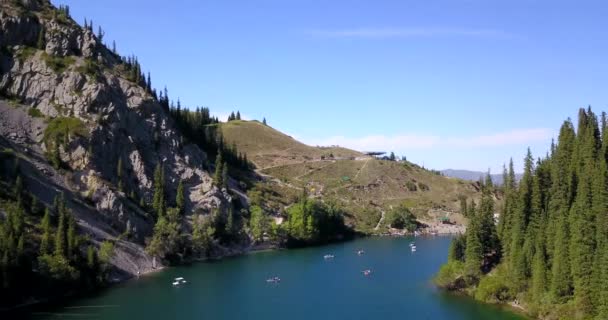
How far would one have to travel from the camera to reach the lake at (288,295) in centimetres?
9944

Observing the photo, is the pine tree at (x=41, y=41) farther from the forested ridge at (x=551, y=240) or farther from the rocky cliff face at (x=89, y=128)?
the forested ridge at (x=551, y=240)

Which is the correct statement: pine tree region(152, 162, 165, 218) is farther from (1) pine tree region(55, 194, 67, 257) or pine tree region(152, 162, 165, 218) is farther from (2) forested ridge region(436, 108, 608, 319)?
(2) forested ridge region(436, 108, 608, 319)

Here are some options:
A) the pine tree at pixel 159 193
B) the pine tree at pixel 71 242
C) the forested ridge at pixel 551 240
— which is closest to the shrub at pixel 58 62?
the pine tree at pixel 159 193

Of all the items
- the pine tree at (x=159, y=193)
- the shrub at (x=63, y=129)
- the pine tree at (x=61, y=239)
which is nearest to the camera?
the pine tree at (x=61, y=239)

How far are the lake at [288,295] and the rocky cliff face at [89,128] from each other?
19835 mm

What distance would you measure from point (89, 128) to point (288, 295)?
275 ft

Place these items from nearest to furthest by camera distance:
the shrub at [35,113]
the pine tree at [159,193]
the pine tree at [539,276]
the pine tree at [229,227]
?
the pine tree at [539,276], the pine tree at [159,193], the shrub at [35,113], the pine tree at [229,227]

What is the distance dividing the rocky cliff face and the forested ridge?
2954 inches

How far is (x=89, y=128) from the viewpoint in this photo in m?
168

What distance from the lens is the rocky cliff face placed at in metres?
151

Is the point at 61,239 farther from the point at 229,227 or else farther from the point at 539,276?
the point at 539,276

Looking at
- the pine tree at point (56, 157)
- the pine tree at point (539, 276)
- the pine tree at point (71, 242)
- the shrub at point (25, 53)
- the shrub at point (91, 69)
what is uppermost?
the shrub at point (25, 53)

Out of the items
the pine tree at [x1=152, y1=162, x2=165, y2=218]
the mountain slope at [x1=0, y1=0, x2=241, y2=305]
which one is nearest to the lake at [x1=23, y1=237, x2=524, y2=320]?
the mountain slope at [x1=0, y1=0, x2=241, y2=305]

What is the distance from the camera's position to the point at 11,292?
9919 centimetres
